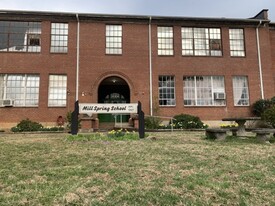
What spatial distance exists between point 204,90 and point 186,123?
412 cm

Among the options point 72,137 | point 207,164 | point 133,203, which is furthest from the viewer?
point 72,137

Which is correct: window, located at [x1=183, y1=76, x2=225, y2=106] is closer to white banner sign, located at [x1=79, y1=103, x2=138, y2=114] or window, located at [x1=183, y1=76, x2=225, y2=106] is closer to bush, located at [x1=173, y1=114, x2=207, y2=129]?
bush, located at [x1=173, y1=114, x2=207, y2=129]

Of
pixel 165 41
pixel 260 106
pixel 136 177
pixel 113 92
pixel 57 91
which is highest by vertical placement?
pixel 165 41

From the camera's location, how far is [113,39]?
1948 centimetres

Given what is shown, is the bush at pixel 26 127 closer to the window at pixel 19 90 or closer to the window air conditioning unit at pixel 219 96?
the window at pixel 19 90

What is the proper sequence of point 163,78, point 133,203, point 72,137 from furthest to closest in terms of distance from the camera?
point 163,78
point 72,137
point 133,203

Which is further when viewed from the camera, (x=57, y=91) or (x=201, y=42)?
(x=201, y=42)

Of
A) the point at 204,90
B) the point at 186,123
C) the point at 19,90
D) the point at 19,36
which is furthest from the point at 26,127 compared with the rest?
the point at 204,90

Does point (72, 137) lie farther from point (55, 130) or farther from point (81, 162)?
point (55, 130)

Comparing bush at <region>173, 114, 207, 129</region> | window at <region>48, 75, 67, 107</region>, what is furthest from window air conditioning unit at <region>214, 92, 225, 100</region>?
window at <region>48, 75, 67, 107</region>

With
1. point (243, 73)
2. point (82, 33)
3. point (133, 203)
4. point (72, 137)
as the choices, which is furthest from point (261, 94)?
point (133, 203)

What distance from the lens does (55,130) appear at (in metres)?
15.9

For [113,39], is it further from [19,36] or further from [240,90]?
[240,90]

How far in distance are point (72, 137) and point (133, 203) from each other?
23.1 feet
